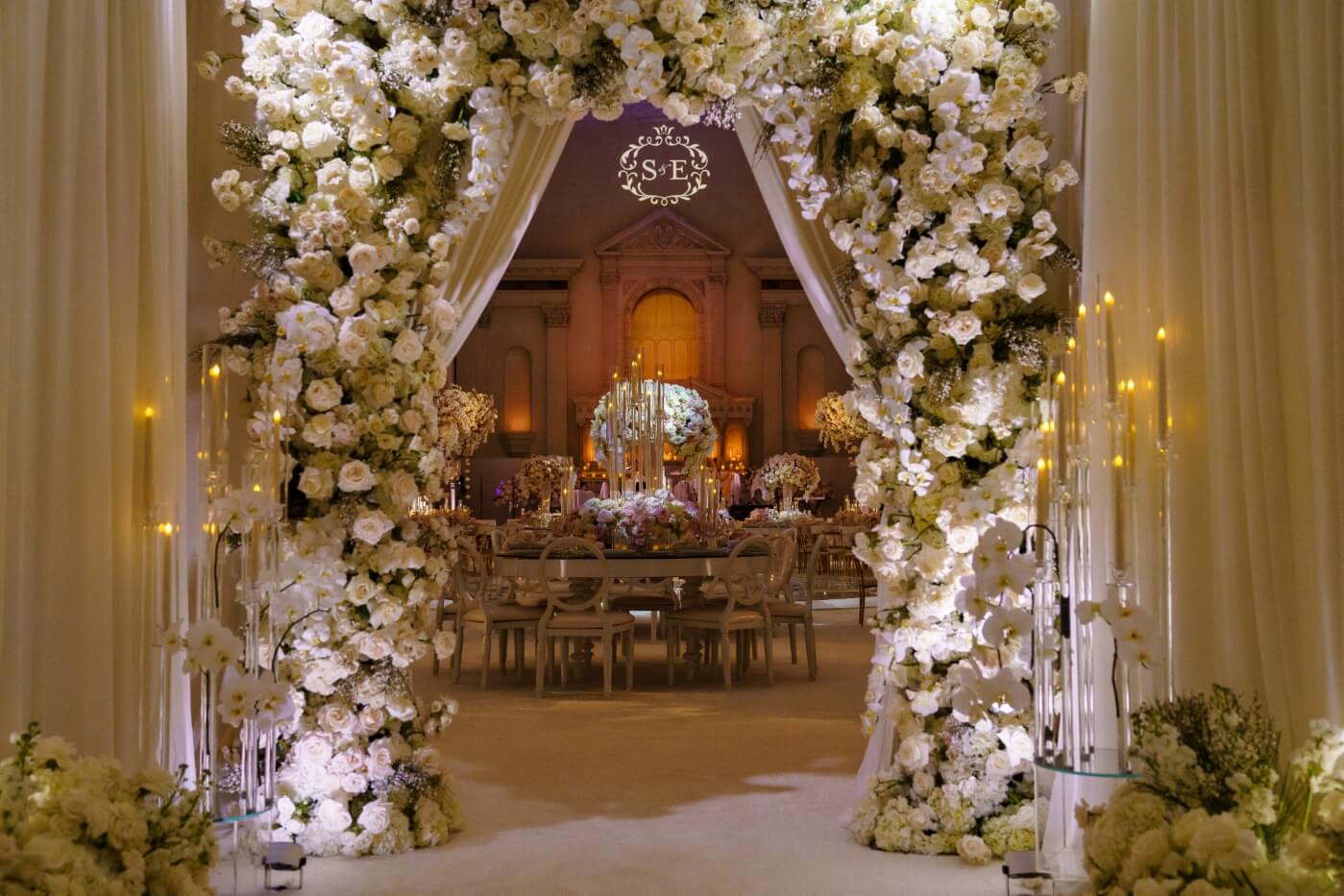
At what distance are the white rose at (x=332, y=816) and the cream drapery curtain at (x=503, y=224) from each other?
174cm

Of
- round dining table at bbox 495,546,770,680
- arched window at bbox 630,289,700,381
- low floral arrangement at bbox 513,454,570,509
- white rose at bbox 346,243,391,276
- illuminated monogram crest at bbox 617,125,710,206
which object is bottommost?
round dining table at bbox 495,546,770,680

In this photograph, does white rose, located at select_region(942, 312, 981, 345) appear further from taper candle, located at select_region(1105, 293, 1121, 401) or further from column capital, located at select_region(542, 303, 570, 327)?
column capital, located at select_region(542, 303, 570, 327)

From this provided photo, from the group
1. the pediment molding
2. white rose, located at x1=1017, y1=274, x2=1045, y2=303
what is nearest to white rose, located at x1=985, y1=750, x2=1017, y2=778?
white rose, located at x1=1017, y1=274, x2=1045, y2=303

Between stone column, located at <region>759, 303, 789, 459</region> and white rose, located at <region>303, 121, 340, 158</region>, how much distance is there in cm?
1537

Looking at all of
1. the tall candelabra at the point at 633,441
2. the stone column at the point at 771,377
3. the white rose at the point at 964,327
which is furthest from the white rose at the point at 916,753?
the stone column at the point at 771,377

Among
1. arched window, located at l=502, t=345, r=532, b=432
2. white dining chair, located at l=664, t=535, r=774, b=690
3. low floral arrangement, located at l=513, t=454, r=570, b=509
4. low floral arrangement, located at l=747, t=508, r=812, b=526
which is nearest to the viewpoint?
white dining chair, located at l=664, t=535, r=774, b=690

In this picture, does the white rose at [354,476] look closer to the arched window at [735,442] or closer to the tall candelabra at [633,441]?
the tall candelabra at [633,441]

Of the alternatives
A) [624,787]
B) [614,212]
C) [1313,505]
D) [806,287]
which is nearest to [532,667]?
[624,787]

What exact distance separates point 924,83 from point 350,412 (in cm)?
229

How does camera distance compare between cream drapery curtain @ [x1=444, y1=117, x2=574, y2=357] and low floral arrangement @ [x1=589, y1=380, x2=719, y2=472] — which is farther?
low floral arrangement @ [x1=589, y1=380, x2=719, y2=472]

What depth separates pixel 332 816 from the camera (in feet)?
14.8

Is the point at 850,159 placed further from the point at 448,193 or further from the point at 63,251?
the point at 63,251

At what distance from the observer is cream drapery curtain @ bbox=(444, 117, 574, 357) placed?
17.0ft

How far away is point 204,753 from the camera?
3842 mm
